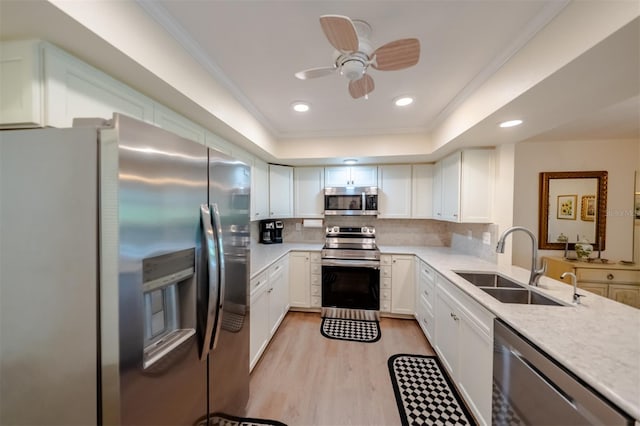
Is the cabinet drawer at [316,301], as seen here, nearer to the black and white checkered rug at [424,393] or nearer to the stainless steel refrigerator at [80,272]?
the black and white checkered rug at [424,393]

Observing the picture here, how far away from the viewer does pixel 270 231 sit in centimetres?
377

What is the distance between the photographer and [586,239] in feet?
9.80

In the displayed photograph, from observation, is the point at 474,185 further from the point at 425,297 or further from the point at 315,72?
the point at 315,72

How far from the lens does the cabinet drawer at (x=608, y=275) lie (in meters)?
2.70

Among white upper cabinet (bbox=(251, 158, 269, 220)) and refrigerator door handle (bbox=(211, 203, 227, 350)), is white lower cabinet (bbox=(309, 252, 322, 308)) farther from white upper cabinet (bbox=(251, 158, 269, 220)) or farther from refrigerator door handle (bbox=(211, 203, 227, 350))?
refrigerator door handle (bbox=(211, 203, 227, 350))

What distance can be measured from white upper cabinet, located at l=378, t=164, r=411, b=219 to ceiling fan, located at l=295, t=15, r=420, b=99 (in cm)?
211

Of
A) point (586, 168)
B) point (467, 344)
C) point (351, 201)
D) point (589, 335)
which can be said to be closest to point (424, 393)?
point (467, 344)

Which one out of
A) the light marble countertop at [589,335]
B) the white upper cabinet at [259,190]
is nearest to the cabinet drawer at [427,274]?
the light marble countertop at [589,335]

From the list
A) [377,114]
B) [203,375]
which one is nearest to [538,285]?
[377,114]

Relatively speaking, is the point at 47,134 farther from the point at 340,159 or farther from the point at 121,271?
the point at 340,159

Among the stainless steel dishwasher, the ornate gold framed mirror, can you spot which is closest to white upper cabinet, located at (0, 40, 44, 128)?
the stainless steel dishwasher

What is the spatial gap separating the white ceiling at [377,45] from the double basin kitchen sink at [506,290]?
130 cm

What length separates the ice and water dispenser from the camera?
2.78 feet

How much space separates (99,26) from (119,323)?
1.15 m
